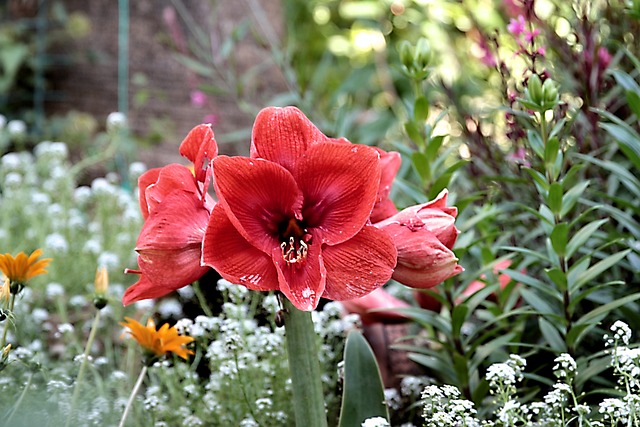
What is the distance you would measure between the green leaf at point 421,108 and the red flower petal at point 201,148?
355 mm

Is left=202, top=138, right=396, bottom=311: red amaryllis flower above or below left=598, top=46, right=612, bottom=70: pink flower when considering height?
below

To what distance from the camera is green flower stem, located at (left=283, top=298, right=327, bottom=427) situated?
787 mm

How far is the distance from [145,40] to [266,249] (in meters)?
3.05

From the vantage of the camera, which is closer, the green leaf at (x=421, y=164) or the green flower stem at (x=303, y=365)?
the green flower stem at (x=303, y=365)

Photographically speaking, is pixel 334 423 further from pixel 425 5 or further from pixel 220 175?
pixel 425 5

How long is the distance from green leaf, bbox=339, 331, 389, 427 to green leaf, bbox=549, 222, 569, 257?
10.9 inches

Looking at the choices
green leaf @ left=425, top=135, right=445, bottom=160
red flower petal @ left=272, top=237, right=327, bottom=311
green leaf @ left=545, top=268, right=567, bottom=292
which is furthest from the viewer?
green leaf @ left=425, top=135, right=445, bottom=160

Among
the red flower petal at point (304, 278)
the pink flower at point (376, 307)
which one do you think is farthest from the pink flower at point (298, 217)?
the pink flower at point (376, 307)

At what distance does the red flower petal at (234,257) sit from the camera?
2.40ft

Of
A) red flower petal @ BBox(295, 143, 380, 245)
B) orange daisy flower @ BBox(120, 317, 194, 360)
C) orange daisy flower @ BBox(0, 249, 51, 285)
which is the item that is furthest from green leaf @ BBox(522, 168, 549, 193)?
orange daisy flower @ BBox(0, 249, 51, 285)

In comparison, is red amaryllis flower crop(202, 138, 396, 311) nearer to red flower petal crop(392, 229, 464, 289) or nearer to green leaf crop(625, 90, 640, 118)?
red flower petal crop(392, 229, 464, 289)

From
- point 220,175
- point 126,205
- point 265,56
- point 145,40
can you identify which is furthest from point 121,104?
point 220,175

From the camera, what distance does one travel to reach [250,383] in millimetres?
1156

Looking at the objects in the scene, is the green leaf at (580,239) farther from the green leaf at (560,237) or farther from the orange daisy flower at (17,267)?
the orange daisy flower at (17,267)
